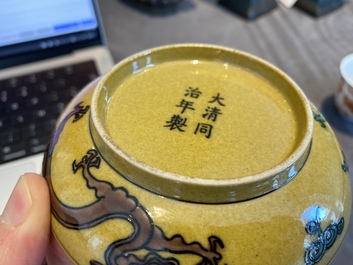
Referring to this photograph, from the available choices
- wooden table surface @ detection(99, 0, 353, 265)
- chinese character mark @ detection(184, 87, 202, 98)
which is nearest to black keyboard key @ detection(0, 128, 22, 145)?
wooden table surface @ detection(99, 0, 353, 265)

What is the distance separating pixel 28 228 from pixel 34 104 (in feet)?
1.57

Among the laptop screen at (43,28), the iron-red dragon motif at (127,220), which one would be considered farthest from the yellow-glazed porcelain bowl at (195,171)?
the laptop screen at (43,28)

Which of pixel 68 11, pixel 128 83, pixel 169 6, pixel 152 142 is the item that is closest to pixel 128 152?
pixel 152 142

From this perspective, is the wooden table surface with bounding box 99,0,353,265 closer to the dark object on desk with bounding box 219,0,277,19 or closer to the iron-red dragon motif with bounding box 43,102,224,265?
the dark object on desk with bounding box 219,0,277,19

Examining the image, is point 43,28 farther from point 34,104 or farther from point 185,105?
point 185,105

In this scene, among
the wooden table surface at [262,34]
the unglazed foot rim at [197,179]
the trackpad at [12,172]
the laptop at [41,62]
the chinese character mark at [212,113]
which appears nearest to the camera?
the unglazed foot rim at [197,179]

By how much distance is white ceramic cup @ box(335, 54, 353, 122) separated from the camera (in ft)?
2.64

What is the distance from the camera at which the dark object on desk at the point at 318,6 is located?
1.16 meters

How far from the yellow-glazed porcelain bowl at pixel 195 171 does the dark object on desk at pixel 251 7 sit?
0.70m

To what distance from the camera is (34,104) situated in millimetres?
854

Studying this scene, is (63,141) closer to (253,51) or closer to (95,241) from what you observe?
(95,241)

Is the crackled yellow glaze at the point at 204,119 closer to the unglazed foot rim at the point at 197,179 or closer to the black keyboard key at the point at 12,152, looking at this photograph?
the unglazed foot rim at the point at 197,179

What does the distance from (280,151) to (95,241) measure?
0.22 m

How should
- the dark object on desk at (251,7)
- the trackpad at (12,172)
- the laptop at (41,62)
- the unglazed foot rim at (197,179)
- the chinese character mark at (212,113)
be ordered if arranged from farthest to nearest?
1. the dark object on desk at (251,7)
2. the laptop at (41,62)
3. the trackpad at (12,172)
4. the chinese character mark at (212,113)
5. the unglazed foot rim at (197,179)
